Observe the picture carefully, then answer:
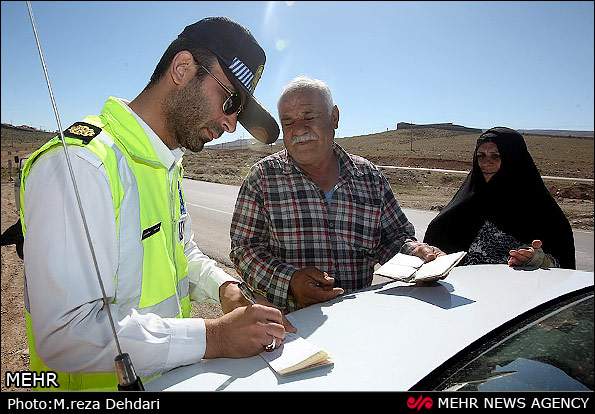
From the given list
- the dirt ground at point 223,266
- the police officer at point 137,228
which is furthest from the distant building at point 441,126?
the police officer at point 137,228

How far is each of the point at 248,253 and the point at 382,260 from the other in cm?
92

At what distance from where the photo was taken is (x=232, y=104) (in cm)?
182

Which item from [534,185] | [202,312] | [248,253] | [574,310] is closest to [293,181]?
[248,253]

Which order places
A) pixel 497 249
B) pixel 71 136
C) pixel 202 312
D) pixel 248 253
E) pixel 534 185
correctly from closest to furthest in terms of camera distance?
pixel 71 136 → pixel 248 253 → pixel 497 249 → pixel 534 185 → pixel 202 312

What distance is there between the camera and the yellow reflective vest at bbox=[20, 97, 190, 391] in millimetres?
1329

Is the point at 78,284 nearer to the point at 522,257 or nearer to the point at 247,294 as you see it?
the point at 247,294

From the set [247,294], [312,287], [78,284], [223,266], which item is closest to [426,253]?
[312,287]

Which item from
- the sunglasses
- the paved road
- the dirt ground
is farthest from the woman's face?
the paved road

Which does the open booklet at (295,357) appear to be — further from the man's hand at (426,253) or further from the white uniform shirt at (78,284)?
the man's hand at (426,253)

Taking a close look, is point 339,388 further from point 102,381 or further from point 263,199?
point 263,199

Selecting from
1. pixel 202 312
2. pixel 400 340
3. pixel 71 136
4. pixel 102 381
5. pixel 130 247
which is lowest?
pixel 202 312

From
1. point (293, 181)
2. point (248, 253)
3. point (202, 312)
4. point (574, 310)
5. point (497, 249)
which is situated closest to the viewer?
point (574, 310)
